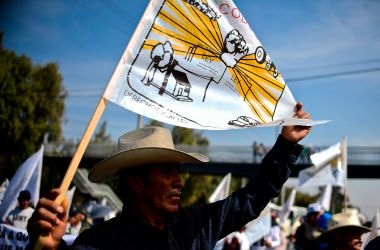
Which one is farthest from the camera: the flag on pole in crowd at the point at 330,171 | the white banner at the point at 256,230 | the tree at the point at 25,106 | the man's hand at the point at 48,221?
the tree at the point at 25,106

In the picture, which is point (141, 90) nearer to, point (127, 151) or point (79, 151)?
point (127, 151)

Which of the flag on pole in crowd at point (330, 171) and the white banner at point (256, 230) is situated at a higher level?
the flag on pole in crowd at point (330, 171)

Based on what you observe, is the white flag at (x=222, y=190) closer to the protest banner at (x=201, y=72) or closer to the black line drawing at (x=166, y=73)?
the protest banner at (x=201, y=72)

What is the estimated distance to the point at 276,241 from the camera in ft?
38.3

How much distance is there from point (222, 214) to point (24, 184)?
6.20m

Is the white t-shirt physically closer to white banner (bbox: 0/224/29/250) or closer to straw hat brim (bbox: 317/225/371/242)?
white banner (bbox: 0/224/29/250)

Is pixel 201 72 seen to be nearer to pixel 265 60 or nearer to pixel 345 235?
pixel 265 60

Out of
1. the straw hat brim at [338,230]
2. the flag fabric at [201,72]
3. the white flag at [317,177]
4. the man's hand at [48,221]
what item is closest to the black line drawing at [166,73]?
the flag fabric at [201,72]

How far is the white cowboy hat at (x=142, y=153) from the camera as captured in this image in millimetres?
2549

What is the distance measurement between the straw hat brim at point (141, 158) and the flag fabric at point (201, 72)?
0.69 ft

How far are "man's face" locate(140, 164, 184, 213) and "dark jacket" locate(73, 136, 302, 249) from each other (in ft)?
0.39

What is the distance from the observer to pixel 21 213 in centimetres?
809

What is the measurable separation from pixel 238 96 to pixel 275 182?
0.61 m

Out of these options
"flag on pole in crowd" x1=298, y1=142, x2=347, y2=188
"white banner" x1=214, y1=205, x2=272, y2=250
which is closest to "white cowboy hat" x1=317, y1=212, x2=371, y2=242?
"white banner" x1=214, y1=205, x2=272, y2=250
